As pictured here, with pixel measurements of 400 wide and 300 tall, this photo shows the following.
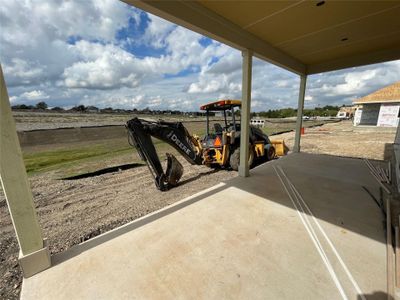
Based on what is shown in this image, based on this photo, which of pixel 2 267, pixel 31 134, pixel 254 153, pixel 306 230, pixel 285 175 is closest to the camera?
pixel 2 267

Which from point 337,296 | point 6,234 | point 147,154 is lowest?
point 6,234

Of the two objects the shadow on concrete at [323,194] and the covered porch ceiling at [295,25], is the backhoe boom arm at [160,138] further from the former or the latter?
the covered porch ceiling at [295,25]

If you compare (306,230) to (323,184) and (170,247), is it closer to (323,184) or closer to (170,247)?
(170,247)

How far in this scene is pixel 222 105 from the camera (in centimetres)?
536

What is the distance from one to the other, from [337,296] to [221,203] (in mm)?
1750

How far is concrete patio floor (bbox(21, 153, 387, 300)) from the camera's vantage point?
1.58 metres

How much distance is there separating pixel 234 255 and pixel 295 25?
3.70 meters

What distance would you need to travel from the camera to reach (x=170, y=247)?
207cm

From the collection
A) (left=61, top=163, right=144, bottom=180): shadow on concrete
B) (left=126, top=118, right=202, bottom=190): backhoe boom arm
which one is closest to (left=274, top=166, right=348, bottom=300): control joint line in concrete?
(left=126, top=118, right=202, bottom=190): backhoe boom arm

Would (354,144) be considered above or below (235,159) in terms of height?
below

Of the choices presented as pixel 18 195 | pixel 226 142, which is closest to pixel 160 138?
pixel 226 142

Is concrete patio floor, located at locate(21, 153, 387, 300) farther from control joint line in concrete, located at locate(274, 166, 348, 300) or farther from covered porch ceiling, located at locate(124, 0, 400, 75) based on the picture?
covered porch ceiling, located at locate(124, 0, 400, 75)

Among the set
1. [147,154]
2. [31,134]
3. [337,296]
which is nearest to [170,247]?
[337,296]

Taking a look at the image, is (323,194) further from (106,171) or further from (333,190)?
(106,171)
